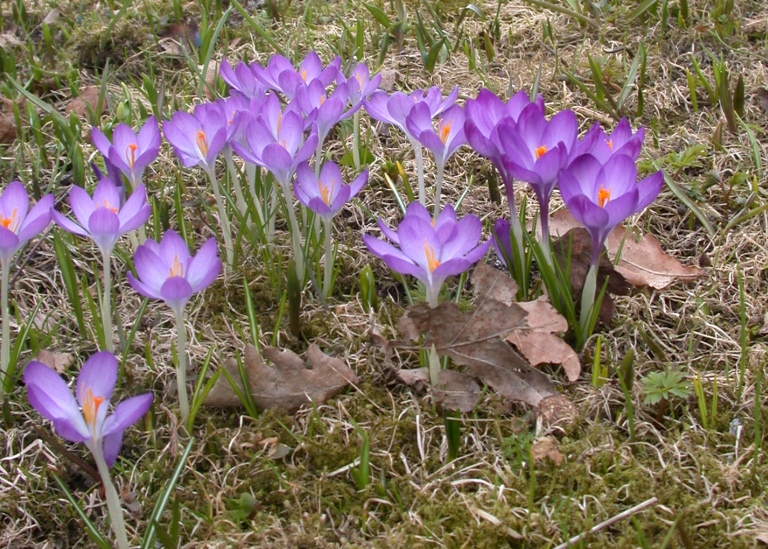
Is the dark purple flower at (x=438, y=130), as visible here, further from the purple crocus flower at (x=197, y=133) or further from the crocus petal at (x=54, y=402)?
the crocus petal at (x=54, y=402)

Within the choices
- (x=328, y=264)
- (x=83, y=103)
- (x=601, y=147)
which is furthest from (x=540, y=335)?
(x=83, y=103)

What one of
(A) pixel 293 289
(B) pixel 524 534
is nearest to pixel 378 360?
(A) pixel 293 289

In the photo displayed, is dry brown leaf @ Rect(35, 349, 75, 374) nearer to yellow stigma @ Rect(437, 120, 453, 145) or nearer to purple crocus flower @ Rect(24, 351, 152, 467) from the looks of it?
purple crocus flower @ Rect(24, 351, 152, 467)

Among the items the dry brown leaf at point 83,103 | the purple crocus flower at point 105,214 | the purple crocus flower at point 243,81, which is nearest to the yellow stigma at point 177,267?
the purple crocus flower at point 105,214

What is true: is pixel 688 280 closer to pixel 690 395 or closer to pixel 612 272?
pixel 612 272

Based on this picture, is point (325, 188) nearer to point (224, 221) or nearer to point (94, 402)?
point (224, 221)

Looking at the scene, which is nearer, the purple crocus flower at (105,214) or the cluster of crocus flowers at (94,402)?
the cluster of crocus flowers at (94,402)

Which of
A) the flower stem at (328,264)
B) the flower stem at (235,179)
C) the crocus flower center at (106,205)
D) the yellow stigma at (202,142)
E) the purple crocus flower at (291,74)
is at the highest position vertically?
the purple crocus flower at (291,74)
